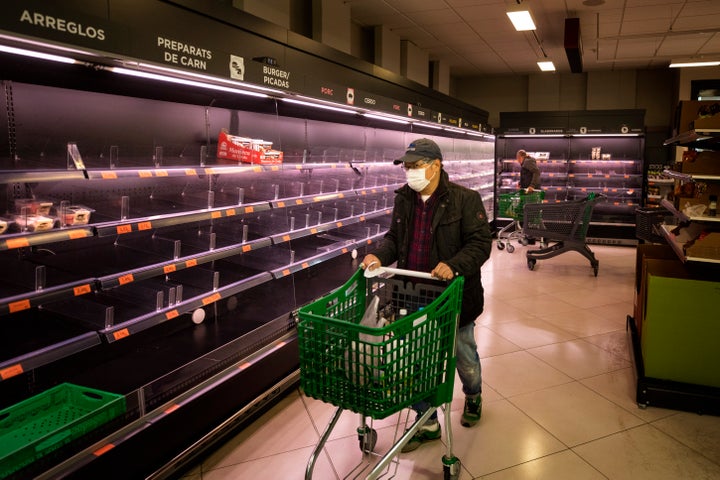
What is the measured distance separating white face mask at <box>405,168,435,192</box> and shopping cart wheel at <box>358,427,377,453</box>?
133cm

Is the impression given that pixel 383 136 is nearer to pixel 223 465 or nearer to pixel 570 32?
pixel 570 32

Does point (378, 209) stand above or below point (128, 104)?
below

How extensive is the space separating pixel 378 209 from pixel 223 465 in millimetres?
3649

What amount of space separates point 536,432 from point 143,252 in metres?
2.71

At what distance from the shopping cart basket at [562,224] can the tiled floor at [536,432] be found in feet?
9.88

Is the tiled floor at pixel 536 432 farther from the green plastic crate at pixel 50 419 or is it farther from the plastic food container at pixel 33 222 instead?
the plastic food container at pixel 33 222

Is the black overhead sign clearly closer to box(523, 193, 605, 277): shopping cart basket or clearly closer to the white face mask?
the white face mask

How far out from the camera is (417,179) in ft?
9.16

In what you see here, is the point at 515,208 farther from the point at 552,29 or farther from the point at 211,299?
the point at 211,299

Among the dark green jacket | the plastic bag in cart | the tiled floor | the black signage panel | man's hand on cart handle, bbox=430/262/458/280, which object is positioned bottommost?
the tiled floor

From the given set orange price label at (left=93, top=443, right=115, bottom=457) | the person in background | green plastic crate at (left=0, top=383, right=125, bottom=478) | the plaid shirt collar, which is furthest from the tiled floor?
the person in background

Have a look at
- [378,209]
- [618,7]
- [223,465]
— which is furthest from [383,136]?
[223,465]

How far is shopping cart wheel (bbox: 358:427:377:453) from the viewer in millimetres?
2873

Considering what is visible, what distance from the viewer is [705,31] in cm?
865
